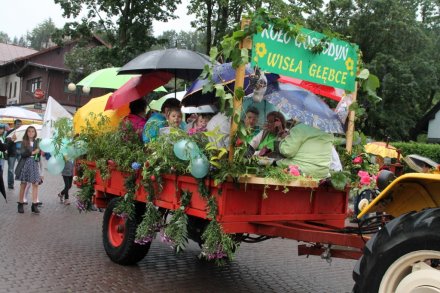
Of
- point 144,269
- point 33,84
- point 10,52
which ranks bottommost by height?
point 144,269

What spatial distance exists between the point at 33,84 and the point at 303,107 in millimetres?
46100

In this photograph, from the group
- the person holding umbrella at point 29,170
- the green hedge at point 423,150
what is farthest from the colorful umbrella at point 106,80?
the green hedge at point 423,150

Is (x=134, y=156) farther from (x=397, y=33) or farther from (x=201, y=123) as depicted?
(x=397, y=33)

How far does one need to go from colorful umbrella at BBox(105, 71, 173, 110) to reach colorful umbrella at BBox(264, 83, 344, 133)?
6.59ft

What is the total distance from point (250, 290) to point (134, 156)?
203 centimetres

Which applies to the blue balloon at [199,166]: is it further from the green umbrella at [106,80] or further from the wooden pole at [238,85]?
the green umbrella at [106,80]

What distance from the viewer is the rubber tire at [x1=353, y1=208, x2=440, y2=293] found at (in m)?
2.83

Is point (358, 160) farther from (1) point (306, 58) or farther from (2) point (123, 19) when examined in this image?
(2) point (123, 19)

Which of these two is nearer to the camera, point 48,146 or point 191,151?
point 191,151

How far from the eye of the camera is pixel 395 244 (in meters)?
2.95

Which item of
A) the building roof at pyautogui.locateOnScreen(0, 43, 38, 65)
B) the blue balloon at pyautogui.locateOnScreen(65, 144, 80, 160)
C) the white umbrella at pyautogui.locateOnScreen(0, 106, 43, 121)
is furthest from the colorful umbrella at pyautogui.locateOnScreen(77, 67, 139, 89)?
the building roof at pyautogui.locateOnScreen(0, 43, 38, 65)

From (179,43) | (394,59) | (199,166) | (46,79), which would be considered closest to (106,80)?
(179,43)

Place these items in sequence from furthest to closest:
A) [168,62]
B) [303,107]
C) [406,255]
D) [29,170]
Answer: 1. [29,170]
2. [168,62]
3. [303,107]
4. [406,255]

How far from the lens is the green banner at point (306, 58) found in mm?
4512
